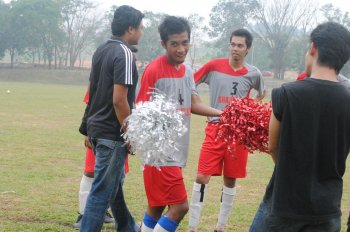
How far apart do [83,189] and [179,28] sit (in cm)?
219

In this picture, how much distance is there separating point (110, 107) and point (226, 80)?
197 cm

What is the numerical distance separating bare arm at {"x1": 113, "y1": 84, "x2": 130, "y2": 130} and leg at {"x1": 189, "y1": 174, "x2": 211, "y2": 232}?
164 cm

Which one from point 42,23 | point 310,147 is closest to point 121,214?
point 310,147

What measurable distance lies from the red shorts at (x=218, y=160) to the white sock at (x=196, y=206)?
0.63ft

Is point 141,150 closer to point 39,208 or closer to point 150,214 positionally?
point 150,214

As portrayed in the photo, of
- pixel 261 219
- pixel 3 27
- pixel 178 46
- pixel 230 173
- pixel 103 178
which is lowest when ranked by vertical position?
pixel 230 173

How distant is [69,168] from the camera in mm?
9258

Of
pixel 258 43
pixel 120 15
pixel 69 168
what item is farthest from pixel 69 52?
pixel 120 15

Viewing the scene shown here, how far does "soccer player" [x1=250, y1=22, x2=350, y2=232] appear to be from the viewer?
9.41ft

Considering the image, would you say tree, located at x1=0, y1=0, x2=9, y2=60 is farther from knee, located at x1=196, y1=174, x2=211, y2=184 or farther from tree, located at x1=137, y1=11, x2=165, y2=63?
knee, located at x1=196, y1=174, x2=211, y2=184

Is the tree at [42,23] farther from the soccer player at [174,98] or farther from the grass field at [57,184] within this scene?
the soccer player at [174,98]

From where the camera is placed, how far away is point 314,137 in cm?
288

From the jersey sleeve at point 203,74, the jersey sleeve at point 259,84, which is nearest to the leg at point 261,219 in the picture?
the jersey sleeve at point 203,74

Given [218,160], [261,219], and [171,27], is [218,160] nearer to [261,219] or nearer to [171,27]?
[171,27]
